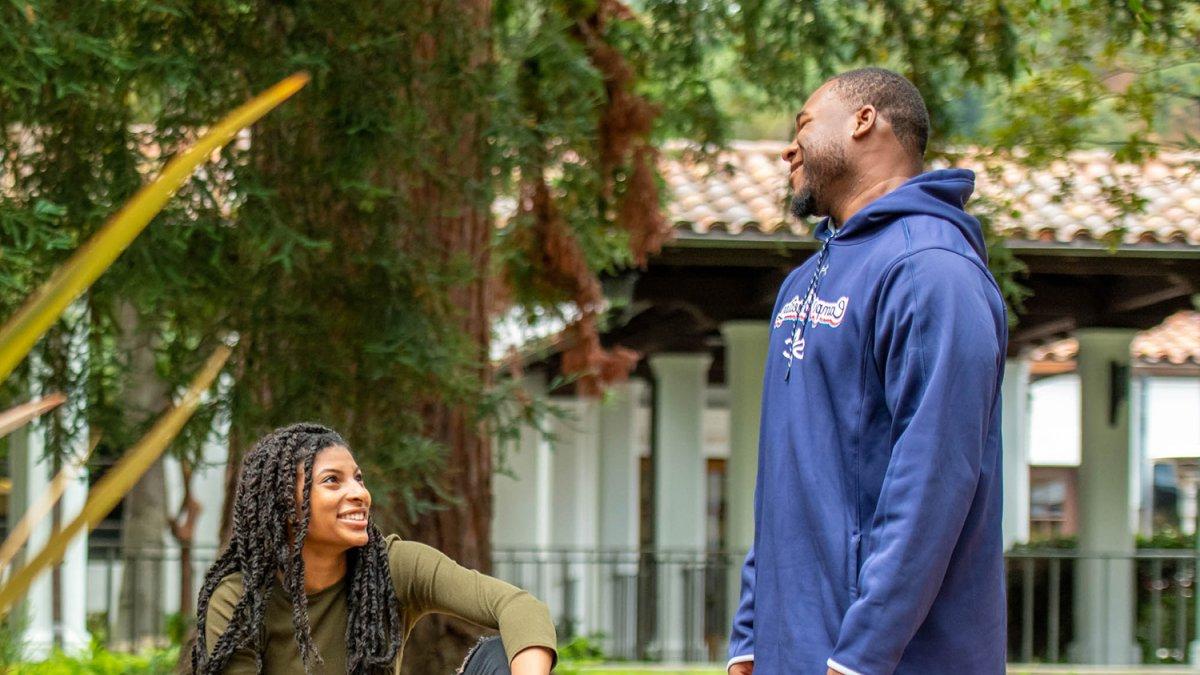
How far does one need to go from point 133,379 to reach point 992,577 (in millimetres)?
4786

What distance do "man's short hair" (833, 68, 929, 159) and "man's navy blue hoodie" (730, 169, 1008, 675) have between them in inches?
3.6

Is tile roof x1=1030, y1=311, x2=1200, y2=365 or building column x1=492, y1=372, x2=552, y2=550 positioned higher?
tile roof x1=1030, y1=311, x2=1200, y2=365

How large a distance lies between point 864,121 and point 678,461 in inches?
506

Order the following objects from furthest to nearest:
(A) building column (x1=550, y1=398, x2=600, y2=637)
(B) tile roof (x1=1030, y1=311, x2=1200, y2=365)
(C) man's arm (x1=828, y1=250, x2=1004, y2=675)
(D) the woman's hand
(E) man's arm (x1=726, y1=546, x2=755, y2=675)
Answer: (B) tile roof (x1=1030, y1=311, x2=1200, y2=365) → (A) building column (x1=550, y1=398, x2=600, y2=637) → (D) the woman's hand → (E) man's arm (x1=726, y1=546, x2=755, y2=675) → (C) man's arm (x1=828, y1=250, x2=1004, y2=675)

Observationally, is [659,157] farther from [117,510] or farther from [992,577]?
[117,510]

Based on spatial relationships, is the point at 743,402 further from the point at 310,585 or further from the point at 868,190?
the point at 868,190

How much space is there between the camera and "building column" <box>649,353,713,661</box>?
1519 cm

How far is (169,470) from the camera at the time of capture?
17.9 m

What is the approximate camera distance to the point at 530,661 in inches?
124

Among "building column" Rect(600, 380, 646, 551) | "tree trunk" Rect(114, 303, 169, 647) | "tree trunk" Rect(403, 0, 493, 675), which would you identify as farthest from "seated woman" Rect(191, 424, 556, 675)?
"building column" Rect(600, 380, 646, 551)

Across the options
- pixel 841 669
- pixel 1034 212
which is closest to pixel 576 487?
pixel 1034 212

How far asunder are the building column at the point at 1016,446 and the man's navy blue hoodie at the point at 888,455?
56.6ft

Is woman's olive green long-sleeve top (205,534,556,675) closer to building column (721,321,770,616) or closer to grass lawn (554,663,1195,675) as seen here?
grass lawn (554,663,1195,675)

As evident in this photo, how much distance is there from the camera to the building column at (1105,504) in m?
13.6
